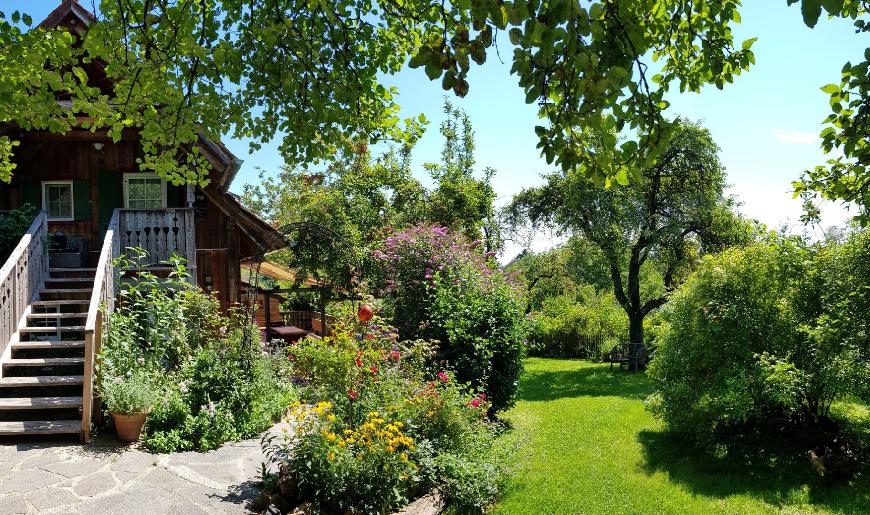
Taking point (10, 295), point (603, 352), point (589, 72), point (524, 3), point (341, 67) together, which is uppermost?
point (341, 67)

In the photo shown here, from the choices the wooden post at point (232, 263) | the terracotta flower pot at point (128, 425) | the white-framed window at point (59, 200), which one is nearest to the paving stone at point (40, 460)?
the terracotta flower pot at point (128, 425)

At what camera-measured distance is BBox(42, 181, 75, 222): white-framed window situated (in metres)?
12.6

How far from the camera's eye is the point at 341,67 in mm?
5812

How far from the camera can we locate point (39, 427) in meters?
7.53

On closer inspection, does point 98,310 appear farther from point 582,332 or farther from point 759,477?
point 582,332

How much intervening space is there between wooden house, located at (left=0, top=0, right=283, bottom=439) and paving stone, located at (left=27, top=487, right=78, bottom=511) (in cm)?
233

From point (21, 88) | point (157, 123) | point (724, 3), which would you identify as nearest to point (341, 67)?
point (157, 123)

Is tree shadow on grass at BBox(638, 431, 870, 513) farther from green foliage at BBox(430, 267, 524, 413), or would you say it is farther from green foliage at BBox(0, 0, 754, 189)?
green foliage at BBox(0, 0, 754, 189)

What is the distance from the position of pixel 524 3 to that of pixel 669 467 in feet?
25.6

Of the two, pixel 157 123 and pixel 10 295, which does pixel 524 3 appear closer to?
pixel 157 123

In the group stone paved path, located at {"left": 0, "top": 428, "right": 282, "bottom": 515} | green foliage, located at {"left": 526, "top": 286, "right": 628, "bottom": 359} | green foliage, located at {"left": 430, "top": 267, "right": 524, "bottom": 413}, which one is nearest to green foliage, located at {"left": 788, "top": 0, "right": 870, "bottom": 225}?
green foliage, located at {"left": 430, "top": 267, "right": 524, "bottom": 413}

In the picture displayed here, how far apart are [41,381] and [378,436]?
553 cm

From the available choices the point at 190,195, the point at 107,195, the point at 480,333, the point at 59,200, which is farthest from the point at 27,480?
the point at 59,200

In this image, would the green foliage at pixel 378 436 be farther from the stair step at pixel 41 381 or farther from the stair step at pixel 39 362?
the stair step at pixel 39 362
